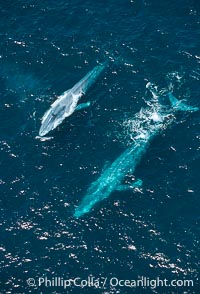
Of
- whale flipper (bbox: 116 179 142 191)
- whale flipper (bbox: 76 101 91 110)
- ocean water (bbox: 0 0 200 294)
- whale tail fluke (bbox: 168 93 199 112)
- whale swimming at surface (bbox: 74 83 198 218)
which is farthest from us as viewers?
whale flipper (bbox: 76 101 91 110)

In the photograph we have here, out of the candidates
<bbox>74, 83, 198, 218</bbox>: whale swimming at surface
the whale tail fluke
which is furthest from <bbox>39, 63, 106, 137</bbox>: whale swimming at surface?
the whale tail fluke

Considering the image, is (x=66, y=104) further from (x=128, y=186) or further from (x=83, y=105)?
(x=128, y=186)

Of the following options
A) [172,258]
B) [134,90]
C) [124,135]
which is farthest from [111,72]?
[172,258]

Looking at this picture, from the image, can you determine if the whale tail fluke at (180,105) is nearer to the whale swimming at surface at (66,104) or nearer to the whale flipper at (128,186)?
the whale swimming at surface at (66,104)

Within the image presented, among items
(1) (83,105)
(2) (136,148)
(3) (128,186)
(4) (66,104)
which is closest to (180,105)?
(2) (136,148)

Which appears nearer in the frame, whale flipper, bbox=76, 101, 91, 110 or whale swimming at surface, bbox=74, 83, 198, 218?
whale swimming at surface, bbox=74, 83, 198, 218

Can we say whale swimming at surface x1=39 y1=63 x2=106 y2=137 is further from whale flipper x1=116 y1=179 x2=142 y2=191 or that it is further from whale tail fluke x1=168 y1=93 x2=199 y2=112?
whale flipper x1=116 y1=179 x2=142 y2=191

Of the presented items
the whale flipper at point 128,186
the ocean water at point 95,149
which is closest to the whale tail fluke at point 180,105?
the ocean water at point 95,149
